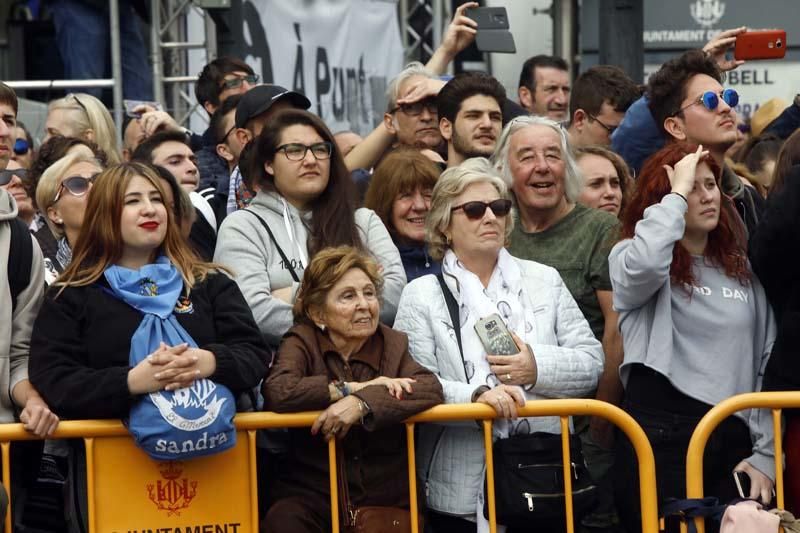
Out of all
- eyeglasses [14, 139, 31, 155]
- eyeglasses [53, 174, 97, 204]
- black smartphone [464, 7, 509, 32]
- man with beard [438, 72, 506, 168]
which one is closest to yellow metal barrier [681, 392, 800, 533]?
man with beard [438, 72, 506, 168]

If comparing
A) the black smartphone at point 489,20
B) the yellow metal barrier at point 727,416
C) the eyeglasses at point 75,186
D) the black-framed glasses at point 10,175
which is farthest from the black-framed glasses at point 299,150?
the black smartphone at point 489,20

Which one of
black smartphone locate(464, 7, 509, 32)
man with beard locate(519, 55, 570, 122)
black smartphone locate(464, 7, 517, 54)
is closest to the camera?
black smartphone locate(464, 7, 517, 54)

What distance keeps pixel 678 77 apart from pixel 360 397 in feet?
7.33

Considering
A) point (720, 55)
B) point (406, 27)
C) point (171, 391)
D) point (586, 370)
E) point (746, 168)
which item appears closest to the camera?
point (171, 391)

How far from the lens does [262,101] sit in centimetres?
683

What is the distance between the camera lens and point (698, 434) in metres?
5.15

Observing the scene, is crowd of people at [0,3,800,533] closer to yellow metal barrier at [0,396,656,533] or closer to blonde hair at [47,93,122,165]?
yellow metal barrier at [0,396,656,533]

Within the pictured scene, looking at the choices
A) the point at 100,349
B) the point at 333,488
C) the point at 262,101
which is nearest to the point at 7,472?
the point at 100,349

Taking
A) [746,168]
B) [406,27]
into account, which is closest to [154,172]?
[746,168]

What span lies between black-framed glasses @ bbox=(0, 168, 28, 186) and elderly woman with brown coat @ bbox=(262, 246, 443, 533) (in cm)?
144

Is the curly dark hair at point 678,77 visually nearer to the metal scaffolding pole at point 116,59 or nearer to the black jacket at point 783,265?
the black jacket at point 783,265

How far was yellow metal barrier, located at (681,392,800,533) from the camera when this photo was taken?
16.8ft

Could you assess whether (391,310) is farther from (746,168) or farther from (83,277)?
(746,168)

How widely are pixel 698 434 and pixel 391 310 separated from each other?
1.37 m
